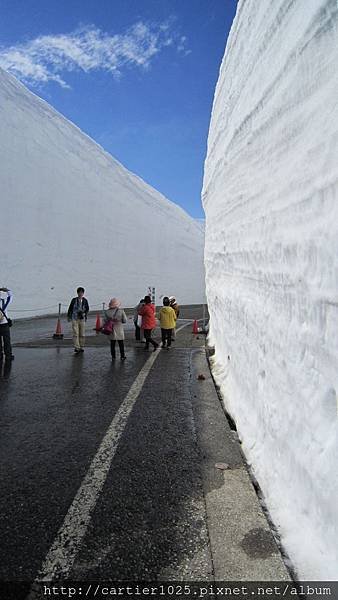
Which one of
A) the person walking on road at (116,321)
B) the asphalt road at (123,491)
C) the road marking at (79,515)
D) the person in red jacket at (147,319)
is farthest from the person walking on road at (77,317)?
the road marking at (79,515)

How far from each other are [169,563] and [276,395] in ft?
4.44

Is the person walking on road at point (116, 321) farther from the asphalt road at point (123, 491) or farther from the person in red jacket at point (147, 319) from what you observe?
the asphalt road at point (123, 491)

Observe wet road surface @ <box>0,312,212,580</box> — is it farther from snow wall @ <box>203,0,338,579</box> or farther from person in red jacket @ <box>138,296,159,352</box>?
person in red jacket @ <box>138,296,159,352</box>

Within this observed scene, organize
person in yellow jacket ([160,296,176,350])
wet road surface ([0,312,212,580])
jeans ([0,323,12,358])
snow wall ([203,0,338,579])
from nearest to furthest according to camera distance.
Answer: snow wall ([203,0,338,579]), wet road surface ([0,312,212,580]), jeans ([0,323,12,358]), person in yellow jacket ([160,296,176,350])

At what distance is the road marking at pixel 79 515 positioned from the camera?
2.14m

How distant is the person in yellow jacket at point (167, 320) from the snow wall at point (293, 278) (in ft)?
18.8

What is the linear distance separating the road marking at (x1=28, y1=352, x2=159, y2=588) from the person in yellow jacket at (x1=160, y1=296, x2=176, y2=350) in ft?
19.9

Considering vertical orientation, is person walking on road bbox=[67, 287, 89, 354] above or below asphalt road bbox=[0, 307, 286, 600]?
above

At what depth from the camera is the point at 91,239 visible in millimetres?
43188

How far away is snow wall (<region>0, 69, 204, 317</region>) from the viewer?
3194 centimetres

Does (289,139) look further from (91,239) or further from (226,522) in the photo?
(91,239)

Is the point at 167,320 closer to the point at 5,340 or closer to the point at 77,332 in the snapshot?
the point at 77,332

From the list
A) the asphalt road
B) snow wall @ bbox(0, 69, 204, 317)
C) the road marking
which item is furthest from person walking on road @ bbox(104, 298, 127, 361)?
snow wall @ bbox(0, 69, 204, 317)

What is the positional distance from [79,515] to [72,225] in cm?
4137
